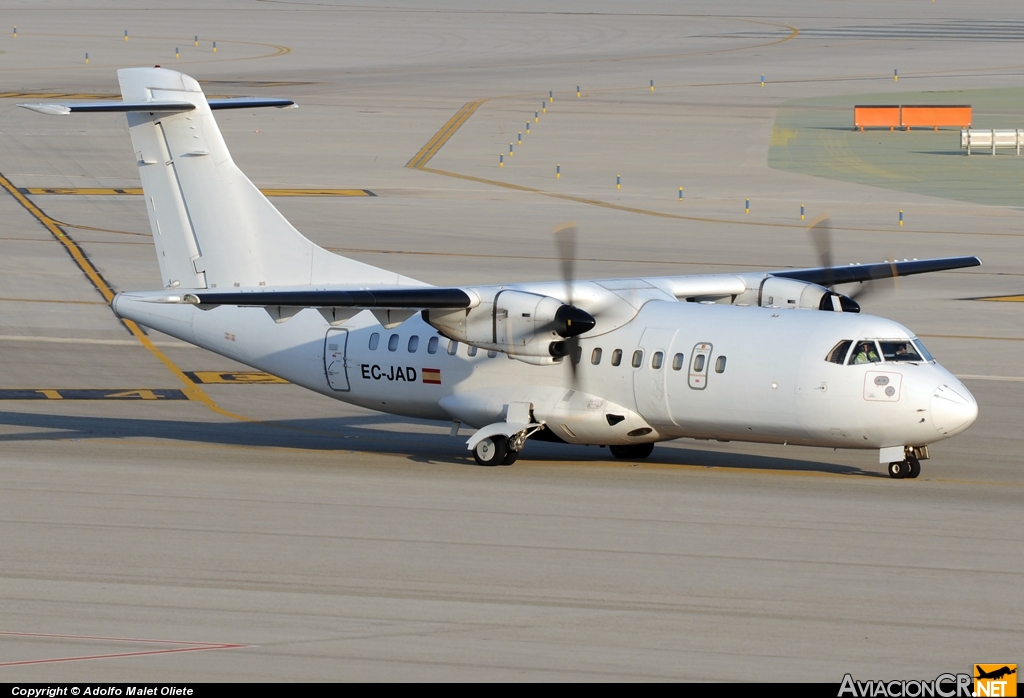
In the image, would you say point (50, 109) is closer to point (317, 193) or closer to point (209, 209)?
point (209, 209)

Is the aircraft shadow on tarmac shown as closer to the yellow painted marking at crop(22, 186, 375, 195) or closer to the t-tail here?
the t-tail

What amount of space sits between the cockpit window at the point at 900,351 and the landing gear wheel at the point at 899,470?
1.64 metres

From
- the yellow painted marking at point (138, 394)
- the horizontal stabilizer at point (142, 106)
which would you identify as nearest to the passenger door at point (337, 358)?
the horizontal stabilizer at point (142, 106)

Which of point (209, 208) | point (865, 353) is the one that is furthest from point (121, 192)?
point (865, 353)

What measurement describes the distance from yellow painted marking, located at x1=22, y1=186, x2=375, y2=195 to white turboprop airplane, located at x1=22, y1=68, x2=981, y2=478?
27152mm

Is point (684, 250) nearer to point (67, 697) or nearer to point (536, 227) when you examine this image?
point (536, 227)

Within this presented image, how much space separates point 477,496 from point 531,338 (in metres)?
2.83

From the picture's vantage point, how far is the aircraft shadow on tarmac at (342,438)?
949 inches

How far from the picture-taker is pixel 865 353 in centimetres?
2156

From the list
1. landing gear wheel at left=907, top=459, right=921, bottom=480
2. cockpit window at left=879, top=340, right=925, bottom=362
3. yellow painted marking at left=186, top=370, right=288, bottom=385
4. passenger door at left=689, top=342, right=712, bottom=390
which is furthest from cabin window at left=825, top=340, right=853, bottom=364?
yellow painted marking at left=186, top=370, right=288, bottom=385

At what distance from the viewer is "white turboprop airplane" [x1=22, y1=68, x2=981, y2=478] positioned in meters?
21.6

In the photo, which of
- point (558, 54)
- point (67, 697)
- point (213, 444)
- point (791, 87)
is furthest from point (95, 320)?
point (558, 54)

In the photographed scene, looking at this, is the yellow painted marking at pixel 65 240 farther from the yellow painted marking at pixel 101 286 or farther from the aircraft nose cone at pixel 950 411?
the aircraft nose cone at pixel 950 411

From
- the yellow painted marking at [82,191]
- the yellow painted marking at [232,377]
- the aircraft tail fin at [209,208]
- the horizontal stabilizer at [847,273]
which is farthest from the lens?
the yellow painted marking at [82,191]
